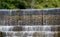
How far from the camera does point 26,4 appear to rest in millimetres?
6082

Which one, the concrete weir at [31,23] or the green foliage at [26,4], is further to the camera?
the green foliage at [26,4]

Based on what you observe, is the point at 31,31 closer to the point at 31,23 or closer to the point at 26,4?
the point at 31,23

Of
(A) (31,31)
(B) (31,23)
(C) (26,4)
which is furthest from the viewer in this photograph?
(C) (26,4)

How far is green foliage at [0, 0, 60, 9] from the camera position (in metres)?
5.92

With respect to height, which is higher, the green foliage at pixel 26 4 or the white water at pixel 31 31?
the green foliage at pixel 26 4

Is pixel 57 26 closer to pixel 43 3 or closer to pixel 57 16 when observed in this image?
pixel 57 16

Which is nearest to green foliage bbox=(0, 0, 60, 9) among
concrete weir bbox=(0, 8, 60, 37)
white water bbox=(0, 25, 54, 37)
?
concrete weir bbox=(0, 8, 60, 37)

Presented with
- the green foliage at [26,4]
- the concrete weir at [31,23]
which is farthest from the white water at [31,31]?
the green foliage at [26,4]

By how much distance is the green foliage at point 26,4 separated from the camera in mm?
5917

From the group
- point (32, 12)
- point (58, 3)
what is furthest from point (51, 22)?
point (58, 3)

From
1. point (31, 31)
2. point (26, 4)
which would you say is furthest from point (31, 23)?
point (26, 4)

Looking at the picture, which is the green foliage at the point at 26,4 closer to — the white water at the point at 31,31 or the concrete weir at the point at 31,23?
the concrete weir at the point at 31,23

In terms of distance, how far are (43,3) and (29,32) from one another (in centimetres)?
276

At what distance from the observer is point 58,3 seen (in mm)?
6102
